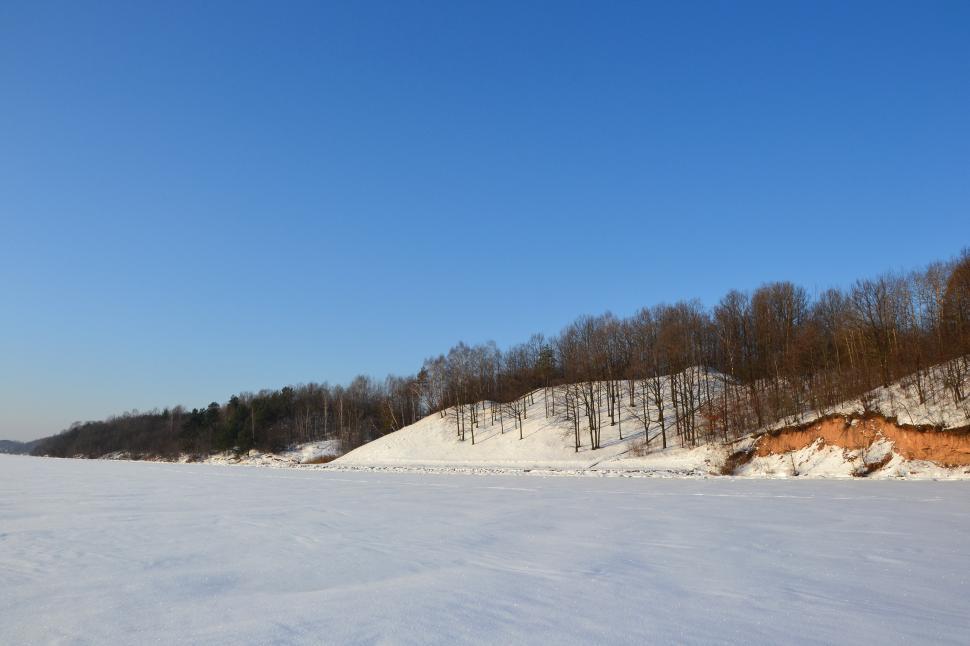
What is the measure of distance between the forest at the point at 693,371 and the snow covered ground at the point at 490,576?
114ft

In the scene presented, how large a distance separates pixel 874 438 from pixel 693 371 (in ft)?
104

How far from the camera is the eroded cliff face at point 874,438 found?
81.5 feet

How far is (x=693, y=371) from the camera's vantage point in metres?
59.2

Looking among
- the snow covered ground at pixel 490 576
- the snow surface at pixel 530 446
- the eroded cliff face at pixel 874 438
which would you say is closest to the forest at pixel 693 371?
the snow surface at pixel 530 446

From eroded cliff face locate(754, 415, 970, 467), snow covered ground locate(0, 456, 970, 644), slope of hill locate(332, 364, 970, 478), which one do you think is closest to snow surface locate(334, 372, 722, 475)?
slope of hill locate(332, 364, 970, 478)

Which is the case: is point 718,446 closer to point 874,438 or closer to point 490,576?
point 874,438

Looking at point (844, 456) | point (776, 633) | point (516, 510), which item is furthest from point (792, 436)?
point (776, 633)

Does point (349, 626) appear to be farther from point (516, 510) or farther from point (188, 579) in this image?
point (516, 510)

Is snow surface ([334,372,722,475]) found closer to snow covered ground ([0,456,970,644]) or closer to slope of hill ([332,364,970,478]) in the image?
slope of hill ([332,364,970,478])

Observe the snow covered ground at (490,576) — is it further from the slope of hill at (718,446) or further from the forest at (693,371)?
the forest at (693,371)

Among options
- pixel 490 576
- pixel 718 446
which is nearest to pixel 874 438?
pixel 718 446

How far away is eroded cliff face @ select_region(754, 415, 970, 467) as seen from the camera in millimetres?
24828

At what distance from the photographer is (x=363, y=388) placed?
407ft

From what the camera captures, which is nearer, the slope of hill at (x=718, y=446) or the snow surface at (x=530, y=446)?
the slope of hill at (x=718, y=446)
